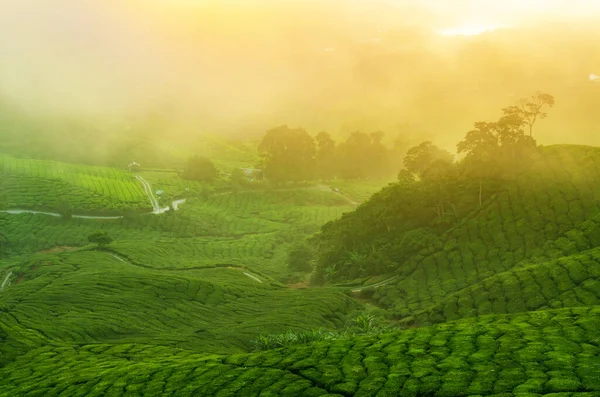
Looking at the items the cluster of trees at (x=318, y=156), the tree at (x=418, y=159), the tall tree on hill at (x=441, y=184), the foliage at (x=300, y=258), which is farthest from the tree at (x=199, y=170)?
the tall tree on hill at (x=441, y=184)

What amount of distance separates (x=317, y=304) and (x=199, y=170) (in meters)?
98.9

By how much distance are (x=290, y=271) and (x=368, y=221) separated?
54.1 ft

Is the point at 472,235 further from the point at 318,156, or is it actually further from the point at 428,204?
the point at 318,156

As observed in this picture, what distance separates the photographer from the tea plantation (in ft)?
118

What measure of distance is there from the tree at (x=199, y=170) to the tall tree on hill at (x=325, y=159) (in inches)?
1358

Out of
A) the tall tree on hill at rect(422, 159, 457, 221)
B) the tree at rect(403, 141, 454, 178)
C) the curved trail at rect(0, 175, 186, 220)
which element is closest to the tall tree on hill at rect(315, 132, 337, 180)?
the curved trail at rect(0, 175, 186, 220)

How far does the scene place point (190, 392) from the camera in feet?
121

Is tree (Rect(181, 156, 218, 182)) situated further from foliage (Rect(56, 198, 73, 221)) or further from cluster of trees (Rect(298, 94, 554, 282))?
cluster of trees (Rect(298, 94, 554, 282))

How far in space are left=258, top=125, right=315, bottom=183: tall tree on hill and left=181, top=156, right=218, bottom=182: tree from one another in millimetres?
15379

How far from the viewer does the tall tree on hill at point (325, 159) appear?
6993 inches

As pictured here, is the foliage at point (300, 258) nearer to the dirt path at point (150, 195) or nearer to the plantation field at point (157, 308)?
the plantation field at point (157, 308)

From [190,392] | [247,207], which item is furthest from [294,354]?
[247,207]

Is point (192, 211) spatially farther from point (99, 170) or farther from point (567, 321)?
point (567, 321)

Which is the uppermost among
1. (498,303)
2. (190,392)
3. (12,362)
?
(498,303)
